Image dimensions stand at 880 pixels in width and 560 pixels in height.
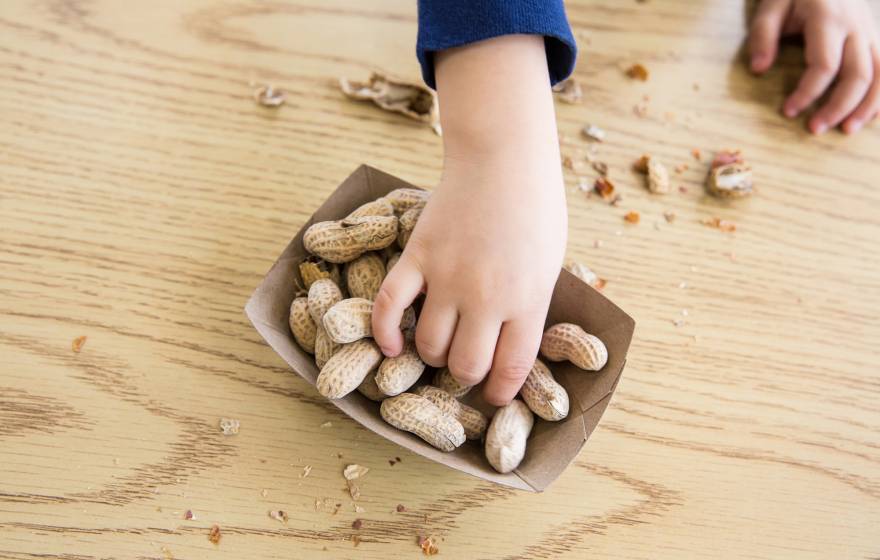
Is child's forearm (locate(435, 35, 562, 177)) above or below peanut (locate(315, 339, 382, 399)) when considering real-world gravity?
above

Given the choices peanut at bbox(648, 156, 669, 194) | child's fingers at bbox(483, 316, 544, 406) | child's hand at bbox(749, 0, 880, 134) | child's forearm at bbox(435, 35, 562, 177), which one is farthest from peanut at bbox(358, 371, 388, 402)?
child's hand at bbox(749, 0, 880, 134)

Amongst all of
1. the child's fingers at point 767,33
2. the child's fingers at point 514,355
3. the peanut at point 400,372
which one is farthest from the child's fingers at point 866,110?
the peanut at point 400,372

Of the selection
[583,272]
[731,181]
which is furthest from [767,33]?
[583,272]

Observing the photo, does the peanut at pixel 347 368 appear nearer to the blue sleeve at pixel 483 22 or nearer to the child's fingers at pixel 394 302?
the child's fingers at pixel 394 302

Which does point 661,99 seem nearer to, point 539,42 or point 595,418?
point 539,42

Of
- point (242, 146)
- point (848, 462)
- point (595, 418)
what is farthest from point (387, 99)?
point (848, 462)

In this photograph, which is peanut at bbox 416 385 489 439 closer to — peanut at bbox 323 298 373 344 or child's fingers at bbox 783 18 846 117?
peanut at bbox 323 298 373 344

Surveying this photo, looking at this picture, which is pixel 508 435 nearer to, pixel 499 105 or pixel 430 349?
pixel 430 349
